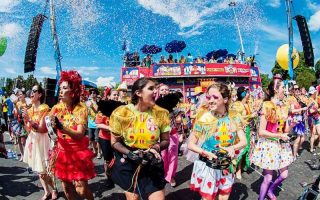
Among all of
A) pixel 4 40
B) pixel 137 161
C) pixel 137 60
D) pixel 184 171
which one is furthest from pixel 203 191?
pixel 137 60

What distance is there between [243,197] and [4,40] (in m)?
8.35

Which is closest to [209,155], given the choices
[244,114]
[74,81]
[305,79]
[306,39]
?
[74,81]

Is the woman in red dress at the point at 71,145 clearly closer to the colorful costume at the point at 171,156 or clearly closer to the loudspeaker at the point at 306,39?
the colorful costume at the point at 171,156

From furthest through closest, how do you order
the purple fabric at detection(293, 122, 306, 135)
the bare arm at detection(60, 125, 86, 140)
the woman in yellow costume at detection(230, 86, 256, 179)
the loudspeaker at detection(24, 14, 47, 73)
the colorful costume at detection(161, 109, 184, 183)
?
the loudspeaker at detection(24, 14, 47, 73)
the purple fabric at detection(293, 122, 306, 135)
the woman in yellow costume at detection(230, 86, 256, 179)
the colorful costume at detection(161, 109, 184, 183)
the bare arm at detection(60, 125, 86, 140)

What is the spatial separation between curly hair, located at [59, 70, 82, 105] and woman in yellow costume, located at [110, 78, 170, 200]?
3.63 feet

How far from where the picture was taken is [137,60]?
2711 cm

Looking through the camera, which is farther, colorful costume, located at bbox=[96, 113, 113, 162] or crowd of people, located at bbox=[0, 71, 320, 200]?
colorful costume, located at bbox=[96, 113, 113, 162]

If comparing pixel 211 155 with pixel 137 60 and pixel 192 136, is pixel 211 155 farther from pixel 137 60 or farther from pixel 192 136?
pixel 137 60

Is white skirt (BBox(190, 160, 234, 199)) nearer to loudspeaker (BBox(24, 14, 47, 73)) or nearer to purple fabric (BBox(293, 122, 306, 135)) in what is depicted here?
purple fabric (BBox(293, 122, 306, 135))

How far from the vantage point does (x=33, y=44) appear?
18.4 meters

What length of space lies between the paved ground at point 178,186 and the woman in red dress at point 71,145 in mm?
1440

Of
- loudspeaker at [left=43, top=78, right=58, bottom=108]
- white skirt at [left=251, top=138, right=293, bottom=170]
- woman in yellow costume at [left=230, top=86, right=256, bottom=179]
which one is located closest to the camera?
white skirt at [left=251, top=138, right=293, bottom=170]

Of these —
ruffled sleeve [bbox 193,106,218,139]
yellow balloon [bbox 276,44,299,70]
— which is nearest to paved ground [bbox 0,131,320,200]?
ruffled sleeve [bbox 193,106,218,139]

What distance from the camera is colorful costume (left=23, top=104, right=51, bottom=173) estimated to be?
4.95 meters
